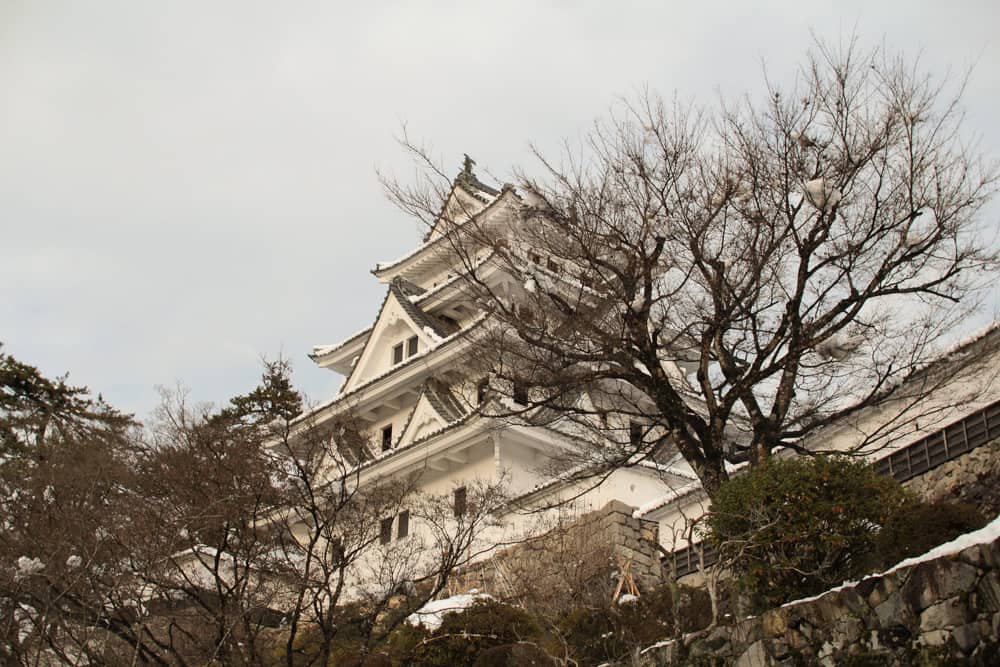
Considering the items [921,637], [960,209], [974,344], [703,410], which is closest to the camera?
[921,637]

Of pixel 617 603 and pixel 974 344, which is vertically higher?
pixel 974 344

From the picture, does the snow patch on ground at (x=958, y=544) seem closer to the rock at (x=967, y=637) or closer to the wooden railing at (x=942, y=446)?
the rock at (x=967, y=637)

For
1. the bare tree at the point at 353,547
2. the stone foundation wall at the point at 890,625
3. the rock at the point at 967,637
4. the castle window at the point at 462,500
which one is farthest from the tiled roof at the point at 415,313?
the rock at the point at 967,637

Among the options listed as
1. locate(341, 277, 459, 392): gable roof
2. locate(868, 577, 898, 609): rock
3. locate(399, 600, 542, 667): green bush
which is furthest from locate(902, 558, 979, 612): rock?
locate(341, 277, 459, 392): gable roof

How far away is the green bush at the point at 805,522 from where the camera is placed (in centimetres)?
897

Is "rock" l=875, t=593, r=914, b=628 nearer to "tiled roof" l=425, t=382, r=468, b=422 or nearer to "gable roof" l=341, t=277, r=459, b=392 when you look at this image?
"tiled roof" l=425, t=382, r=468, b=422

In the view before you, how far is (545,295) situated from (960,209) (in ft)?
14.6

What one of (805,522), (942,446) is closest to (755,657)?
(805,522)

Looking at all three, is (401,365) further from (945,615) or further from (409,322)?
(945,615)

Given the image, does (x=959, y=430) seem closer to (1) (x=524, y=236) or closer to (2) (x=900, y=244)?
(2) (x=900, y=244)

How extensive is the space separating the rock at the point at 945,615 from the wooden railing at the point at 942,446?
8.99ft

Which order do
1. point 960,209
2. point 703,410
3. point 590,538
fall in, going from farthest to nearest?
point 703,410 → point 590,538 → point 960,209

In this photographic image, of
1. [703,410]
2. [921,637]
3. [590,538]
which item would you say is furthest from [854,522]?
[703,410]

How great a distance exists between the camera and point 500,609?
1246 cm
